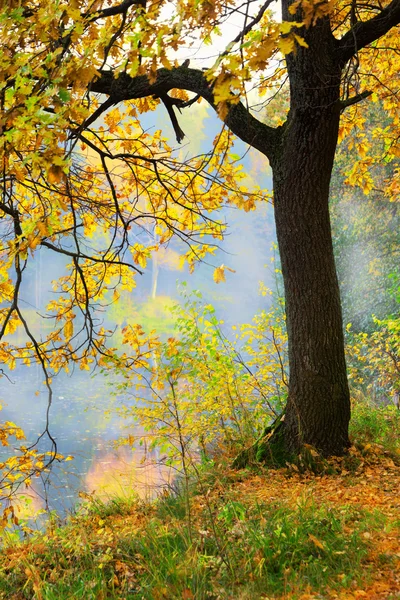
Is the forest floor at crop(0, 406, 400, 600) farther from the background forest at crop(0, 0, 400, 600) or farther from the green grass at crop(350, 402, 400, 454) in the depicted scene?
the green grass at crop(350, 402, 400, 454)

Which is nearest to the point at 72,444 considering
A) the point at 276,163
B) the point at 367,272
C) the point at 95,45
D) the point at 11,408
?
the point at 11,408

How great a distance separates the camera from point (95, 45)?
234cm

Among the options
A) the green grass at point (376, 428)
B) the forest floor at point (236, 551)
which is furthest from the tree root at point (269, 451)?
the green grass at point (376, 428)

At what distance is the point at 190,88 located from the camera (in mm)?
4598

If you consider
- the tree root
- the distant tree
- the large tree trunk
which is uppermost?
the distant tree

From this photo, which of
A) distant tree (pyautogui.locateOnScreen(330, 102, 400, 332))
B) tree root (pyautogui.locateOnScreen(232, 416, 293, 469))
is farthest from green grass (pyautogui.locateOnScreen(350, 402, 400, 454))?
distant tree (pyautogui.locateOnScreen(330, 102, 400, 332))

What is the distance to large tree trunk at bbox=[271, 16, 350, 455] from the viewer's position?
4.29m

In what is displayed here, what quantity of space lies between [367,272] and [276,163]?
9.55 meters

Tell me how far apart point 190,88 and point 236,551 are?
11.3 feet

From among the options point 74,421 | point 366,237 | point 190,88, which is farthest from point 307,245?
point 74,421

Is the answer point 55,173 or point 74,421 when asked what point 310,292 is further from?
point 74,421

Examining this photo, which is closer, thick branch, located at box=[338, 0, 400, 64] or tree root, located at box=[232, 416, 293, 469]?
thick branch, located at box=[338, 0, 400, 64]

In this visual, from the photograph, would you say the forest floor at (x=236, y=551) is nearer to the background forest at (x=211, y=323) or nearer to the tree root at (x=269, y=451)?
the background forest at (x=211, y=323)

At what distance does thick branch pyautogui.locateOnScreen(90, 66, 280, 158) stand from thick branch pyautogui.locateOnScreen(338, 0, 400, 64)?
76 cm
